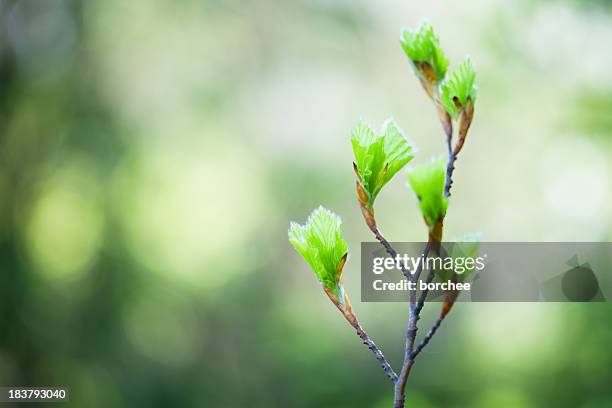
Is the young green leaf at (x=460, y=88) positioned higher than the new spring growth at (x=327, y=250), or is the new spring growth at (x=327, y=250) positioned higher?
the young green leaf at (x=460, y=88)

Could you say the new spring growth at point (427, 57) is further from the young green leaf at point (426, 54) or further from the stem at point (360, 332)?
the stem at point (360, 332)

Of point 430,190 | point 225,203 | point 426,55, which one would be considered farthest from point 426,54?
point 225,203

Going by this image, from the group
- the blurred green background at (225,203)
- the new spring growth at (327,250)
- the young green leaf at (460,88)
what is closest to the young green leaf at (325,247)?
the new spring growth at (327,250)

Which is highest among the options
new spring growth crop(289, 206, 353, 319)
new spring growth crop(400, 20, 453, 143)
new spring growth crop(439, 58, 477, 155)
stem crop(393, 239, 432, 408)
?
new spring growth crop(400, 20, 453, 143)

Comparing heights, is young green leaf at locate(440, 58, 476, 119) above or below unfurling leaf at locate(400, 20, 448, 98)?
below

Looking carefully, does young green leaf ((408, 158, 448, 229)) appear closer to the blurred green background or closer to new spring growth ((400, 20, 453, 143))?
new spring growth ((400, 20, 453, 143))

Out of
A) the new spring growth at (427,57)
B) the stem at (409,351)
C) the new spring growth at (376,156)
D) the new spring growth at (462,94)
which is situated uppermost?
the new spring growth at (427,57)

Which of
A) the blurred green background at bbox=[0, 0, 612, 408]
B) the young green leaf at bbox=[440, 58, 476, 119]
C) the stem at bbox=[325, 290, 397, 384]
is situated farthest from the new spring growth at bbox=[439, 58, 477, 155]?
the blurred green background at bbox=[0, 0, 612, 408]
